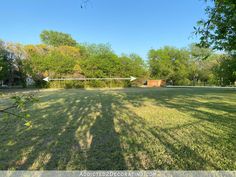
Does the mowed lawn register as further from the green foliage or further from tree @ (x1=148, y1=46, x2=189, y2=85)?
the green foliage

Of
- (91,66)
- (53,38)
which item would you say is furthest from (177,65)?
(53,38)

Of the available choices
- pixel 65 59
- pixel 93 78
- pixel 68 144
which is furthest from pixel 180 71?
pixel 68 144

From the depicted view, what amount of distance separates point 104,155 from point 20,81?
26.8m

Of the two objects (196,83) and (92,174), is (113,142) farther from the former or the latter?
(196,83)

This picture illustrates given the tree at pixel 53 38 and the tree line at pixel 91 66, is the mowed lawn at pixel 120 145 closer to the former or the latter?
the tree line at pixel 91 66

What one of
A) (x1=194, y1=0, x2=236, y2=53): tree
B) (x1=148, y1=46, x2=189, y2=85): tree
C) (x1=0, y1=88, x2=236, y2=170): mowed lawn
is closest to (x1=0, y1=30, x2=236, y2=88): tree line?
(x1=148, y1=46, x2=189, y2=85): tree

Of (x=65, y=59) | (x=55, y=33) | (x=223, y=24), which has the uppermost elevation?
(x=55, y=33)

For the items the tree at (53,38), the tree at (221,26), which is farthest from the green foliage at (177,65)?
the tree at (221,26)

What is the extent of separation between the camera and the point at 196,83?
37.7 metres

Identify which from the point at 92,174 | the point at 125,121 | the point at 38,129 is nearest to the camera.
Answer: the point at 92,174

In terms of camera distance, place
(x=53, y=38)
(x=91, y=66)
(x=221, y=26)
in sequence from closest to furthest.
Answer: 1. (x=221, y=26)
2. (x=91, y=66)
3. (x=53, y=38)

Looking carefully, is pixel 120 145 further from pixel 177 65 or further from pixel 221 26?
pixel 177 65

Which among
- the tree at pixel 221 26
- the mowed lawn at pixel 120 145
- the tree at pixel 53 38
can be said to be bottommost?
the mowed lawn at pixel 120 145

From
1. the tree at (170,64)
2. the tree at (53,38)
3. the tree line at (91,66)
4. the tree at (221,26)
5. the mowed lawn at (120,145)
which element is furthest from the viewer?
the tree at (53,38)
